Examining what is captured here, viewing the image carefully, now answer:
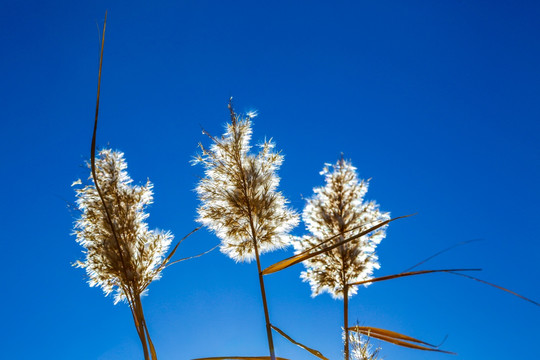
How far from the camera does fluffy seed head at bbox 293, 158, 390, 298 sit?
12.1 feet

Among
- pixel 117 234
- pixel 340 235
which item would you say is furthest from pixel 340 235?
pixel 117 234

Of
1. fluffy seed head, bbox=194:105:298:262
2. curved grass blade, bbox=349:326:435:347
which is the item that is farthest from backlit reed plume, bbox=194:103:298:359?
curved grass blade, bbox=349:326:435:347

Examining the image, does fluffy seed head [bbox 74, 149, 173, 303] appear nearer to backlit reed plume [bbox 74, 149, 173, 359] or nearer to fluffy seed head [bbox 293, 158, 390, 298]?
backlit reed plume [bbox 74, 149, 173, 359]

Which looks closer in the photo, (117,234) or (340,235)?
(117,234)

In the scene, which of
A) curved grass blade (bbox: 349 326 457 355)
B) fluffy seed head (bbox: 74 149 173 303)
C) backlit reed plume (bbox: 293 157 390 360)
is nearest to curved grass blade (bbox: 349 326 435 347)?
curved grass blade (bbox: 349 326 457 355)

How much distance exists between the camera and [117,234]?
2.80 m

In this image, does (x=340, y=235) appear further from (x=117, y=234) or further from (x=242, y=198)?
(x=117, y=234)

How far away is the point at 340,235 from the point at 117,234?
206 centimetres

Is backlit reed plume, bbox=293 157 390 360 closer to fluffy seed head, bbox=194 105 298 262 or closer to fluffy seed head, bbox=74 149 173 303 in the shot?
fluffy seed head, bbox=194 105 298 262

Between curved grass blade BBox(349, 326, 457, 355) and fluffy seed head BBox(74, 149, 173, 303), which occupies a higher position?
fluffy seed head BBox(74, 149, 173, 303)

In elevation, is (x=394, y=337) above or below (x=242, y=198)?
below

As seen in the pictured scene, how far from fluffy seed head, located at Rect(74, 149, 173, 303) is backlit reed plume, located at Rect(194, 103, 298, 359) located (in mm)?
547

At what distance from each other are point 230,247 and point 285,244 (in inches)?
21.1

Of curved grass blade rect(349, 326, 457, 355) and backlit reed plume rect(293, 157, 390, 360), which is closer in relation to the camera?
curved grass blade rect(349, 326, 457, 355)
